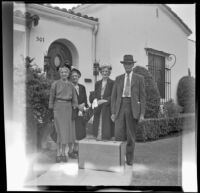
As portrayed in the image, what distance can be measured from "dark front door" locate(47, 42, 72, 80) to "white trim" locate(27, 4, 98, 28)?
391 millimetres

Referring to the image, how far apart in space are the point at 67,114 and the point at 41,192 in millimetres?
1173

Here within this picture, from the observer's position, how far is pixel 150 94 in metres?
4.13

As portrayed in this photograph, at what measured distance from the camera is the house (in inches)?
156

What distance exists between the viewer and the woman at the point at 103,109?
13.6ft

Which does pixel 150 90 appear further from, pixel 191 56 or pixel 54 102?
pixel 54 102

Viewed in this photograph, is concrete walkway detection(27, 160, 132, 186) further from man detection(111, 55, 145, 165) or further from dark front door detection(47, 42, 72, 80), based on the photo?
dark front door detection(47, 42, 72, 80)

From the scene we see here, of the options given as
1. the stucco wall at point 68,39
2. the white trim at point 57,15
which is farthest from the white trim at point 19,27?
the white trim at point 57,15

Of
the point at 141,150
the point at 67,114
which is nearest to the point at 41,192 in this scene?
the point at 67,114

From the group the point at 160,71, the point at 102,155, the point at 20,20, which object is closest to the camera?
the point at 20,20

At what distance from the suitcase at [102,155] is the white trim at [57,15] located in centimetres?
178

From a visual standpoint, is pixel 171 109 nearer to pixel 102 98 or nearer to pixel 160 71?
pixel 160 71

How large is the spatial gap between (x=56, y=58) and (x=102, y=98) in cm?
92

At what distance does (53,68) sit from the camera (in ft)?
13.6

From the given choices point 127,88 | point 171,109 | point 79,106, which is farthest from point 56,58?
point 171,109
